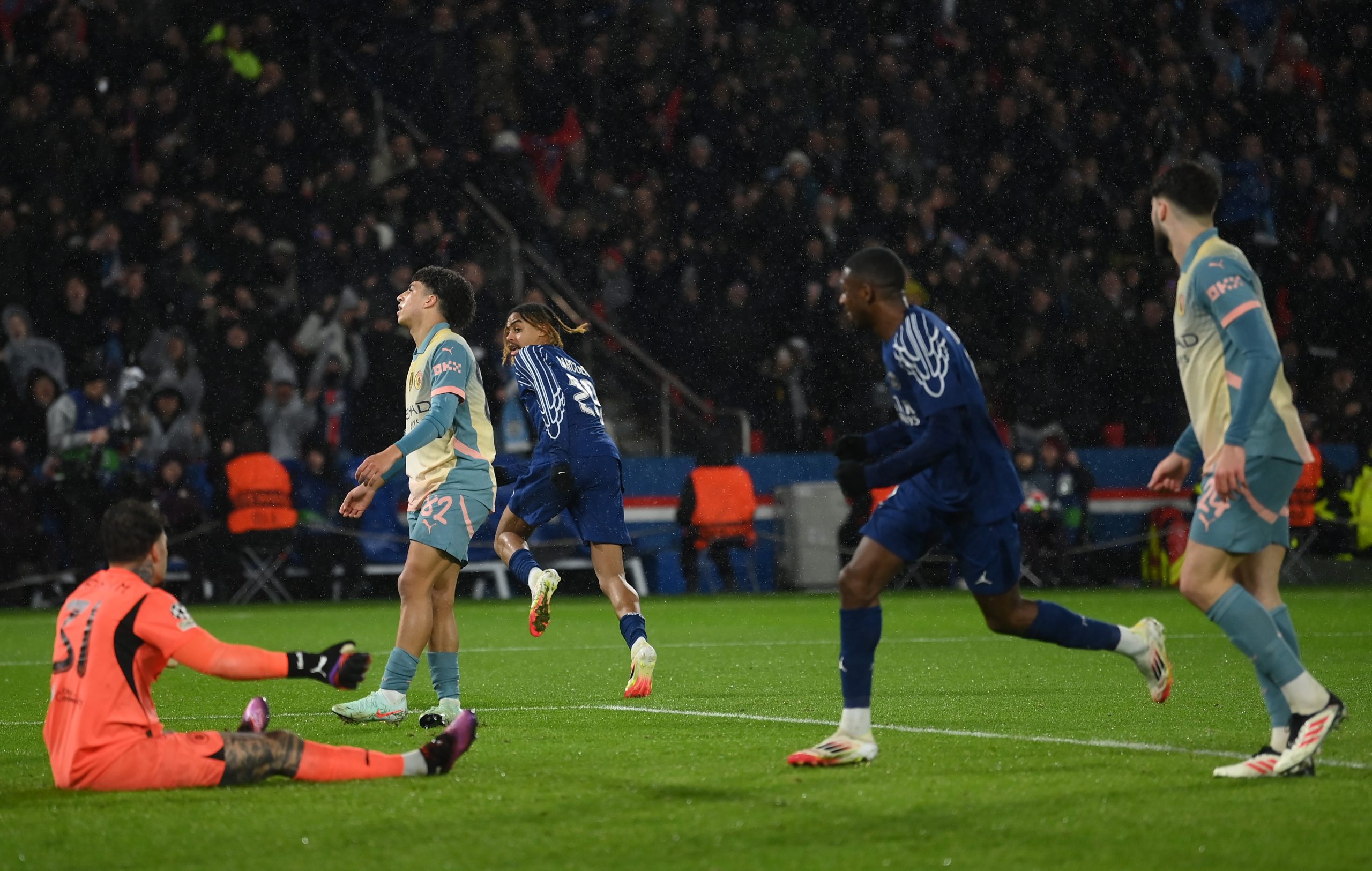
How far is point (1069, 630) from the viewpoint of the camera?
6426 millimetres

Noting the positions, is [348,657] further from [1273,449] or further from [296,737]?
[1273,449]

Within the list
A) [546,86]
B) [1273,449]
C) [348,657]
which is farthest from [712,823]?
[546,86]

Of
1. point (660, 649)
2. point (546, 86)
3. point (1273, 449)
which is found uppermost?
point (546, 86)

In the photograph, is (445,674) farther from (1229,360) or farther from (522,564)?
(1229,360)

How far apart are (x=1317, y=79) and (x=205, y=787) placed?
22324 millimetres

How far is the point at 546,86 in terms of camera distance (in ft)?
69.6

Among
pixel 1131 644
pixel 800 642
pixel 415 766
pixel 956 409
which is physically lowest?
pixel 800 642

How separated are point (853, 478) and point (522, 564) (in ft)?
12.8

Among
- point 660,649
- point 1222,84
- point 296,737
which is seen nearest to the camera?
point 296,737

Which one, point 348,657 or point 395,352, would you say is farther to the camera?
point 395,352

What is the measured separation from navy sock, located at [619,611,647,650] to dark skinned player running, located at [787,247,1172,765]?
2858 mm

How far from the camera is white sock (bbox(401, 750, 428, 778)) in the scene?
574 centimetres

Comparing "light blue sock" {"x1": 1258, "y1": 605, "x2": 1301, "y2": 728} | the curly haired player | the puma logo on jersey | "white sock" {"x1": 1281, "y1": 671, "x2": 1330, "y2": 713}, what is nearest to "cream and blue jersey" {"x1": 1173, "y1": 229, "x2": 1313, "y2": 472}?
the puma logo on jersey

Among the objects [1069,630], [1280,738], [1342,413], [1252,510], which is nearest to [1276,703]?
[1280,738]
